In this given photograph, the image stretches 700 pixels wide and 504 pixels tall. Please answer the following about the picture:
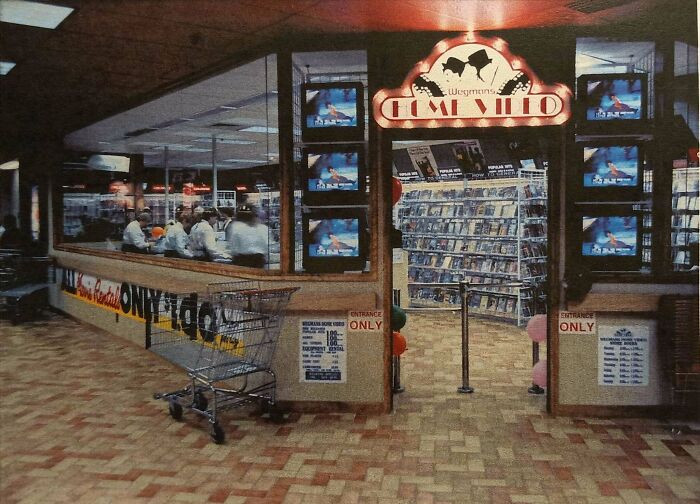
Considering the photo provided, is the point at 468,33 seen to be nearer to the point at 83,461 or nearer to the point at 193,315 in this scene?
the point at 193,315

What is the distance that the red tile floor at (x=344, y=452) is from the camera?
3828 millimetres

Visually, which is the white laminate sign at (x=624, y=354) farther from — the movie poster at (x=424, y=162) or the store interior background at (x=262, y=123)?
the movie poster at (x=424, y=162)

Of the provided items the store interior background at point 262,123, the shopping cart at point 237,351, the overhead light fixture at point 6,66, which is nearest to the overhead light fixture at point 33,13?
the store interior background at point 262,123

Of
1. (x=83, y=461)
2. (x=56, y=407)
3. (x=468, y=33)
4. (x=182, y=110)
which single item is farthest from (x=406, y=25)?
(x=182, y=110)

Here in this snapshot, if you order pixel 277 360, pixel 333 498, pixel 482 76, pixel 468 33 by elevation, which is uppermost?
pixel 468 33

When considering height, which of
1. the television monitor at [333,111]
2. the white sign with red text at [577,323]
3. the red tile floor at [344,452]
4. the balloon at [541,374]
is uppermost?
the television monitor at [333,111]

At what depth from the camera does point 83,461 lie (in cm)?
432

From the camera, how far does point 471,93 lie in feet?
16.2

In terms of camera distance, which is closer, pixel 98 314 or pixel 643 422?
pixel 643 422

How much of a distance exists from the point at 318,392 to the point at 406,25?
3053 mm

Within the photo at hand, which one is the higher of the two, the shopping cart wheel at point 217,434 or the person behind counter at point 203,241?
the person behind counter at point 203,241

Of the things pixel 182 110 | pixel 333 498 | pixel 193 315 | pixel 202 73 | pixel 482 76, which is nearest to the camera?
pixel 333 498

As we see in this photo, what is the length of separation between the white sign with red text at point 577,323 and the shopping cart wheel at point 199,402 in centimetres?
298

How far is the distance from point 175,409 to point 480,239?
6728 millimetres
